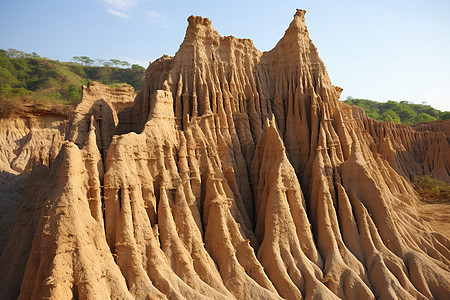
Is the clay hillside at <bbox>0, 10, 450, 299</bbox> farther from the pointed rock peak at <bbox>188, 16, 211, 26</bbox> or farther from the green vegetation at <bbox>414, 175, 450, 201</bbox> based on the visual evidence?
the green vegetation at <bbox>414, 175, 450, 201</bbox>

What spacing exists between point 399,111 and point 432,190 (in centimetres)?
8710

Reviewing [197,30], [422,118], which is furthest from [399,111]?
[197,30]

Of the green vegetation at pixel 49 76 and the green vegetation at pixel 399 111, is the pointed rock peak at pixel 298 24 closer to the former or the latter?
the green vegetation at pixel 49 76

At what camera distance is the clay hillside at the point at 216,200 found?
15.9m

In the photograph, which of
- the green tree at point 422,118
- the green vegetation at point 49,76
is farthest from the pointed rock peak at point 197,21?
the green tree at point 422,118

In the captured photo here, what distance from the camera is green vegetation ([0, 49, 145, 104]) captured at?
57.0 m

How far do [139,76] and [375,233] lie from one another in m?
89.8

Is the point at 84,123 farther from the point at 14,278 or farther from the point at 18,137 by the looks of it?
the point at 18,137

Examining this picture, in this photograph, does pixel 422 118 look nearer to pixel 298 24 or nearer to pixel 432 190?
pixel 432 190

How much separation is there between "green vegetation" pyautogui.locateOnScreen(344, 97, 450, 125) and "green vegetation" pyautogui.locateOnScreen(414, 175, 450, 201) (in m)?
61.3

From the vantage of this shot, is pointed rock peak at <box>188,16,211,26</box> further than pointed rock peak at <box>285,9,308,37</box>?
No

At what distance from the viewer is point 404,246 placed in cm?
2391

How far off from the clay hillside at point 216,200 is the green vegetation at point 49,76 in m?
28.2

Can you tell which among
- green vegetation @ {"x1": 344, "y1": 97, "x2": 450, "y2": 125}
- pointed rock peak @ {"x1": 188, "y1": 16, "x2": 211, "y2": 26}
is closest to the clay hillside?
pointed rock peak @ {"x1": 188, "y1": 16, "x2": 211, "y2": 26}
